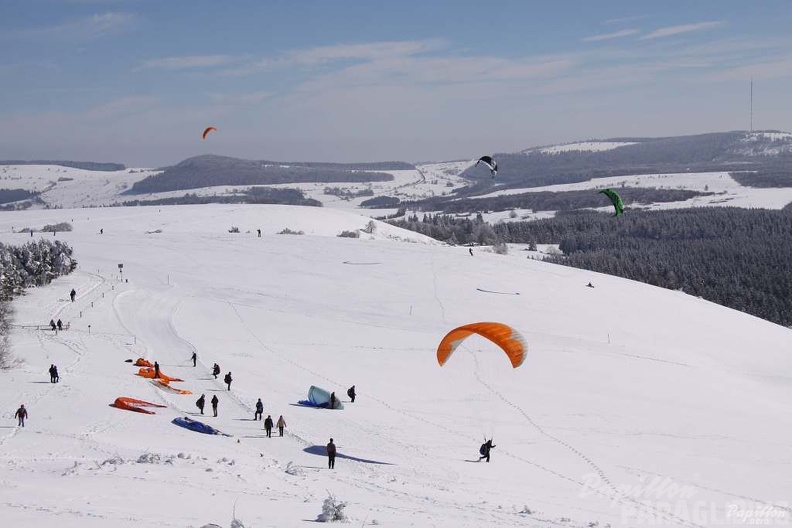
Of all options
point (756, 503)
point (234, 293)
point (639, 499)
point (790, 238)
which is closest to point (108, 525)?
point (639, 499)

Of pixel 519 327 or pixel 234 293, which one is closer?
pixel 519 327

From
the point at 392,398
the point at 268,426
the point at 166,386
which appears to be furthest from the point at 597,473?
the point at 166,386

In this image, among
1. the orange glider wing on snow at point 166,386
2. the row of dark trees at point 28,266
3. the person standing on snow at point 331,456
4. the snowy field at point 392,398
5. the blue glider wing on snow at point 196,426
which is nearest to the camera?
the snowy field at point 392,398

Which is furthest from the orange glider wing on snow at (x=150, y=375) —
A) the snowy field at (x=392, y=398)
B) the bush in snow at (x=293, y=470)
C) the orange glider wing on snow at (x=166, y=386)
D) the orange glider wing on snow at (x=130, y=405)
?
the bush in snow at (x=293, y=470)

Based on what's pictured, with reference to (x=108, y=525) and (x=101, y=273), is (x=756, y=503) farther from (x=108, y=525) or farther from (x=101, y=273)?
(x=101, y=273)

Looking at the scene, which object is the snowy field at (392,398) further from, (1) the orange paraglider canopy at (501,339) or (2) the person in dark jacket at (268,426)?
(1) the orange paraglider canopy at (501,339)
